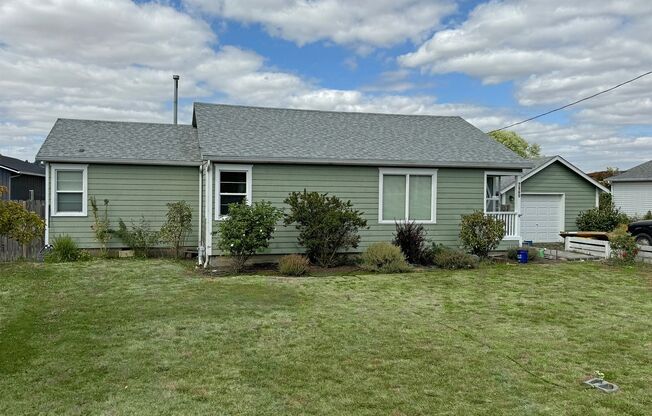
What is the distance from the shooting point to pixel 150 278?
10945 mm

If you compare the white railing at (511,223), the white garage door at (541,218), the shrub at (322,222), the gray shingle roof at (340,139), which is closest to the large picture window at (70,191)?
the gray shingle roof at (340,139)

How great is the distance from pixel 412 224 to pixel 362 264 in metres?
2.02

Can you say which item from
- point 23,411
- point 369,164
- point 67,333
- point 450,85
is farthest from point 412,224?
point 450,85

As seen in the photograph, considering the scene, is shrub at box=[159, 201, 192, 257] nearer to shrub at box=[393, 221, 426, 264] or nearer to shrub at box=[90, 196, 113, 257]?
shrub at box=[90, 196, 113, 257]

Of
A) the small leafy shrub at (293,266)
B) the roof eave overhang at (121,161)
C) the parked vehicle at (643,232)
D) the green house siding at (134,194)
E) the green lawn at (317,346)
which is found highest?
the roof eave overhang at (121,161)

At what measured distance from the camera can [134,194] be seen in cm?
1448

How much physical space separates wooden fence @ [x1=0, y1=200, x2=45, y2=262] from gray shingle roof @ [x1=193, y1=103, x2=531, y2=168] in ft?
15.7

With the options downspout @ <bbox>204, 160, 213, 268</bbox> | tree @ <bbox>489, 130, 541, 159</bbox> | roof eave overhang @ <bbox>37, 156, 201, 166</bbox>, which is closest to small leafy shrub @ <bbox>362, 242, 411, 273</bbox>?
downspout @ <bbox>204, 160, 213, 268</bbox>

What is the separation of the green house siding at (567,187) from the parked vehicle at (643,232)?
11.9 ft

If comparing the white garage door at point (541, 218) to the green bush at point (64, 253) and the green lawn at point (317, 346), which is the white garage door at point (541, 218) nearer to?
the green lawn at point (317, 346)

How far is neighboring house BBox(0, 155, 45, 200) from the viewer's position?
23330 mm

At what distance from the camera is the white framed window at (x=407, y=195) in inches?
566

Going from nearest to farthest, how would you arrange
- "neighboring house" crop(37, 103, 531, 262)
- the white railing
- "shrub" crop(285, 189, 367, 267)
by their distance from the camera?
"shrub" crop(285, 189, 367, 267)
"neighboring house" crop(37, 103, 531, 262)
the white railing

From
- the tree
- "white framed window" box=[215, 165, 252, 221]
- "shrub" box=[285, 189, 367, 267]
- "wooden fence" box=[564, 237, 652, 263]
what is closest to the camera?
"shrub" box=[285, 189, 367, 267]
